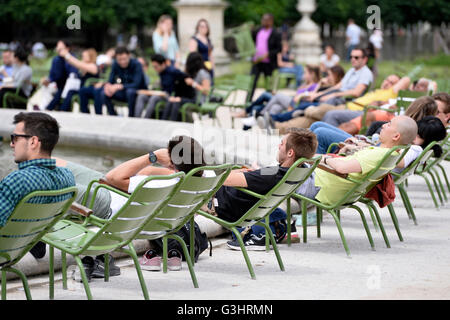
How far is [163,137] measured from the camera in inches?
464

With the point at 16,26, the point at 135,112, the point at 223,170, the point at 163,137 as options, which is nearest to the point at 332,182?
the point at 223,170

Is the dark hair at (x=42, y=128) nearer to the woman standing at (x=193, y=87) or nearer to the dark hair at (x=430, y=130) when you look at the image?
the dark hair at (x=430, y=130)

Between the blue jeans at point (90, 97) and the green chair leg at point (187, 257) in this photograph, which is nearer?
the green chair leg at point (187, 257)

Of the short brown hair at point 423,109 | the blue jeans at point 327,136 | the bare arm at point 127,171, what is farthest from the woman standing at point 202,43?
the bare arm at point 127,171

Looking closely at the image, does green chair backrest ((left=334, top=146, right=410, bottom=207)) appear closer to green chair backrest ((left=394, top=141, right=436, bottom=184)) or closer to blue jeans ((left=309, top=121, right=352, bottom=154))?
green chair backrest ((left=394, top=141, right=436, bottom=184))

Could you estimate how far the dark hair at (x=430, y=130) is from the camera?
814 centimetres

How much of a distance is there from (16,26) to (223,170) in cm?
3963

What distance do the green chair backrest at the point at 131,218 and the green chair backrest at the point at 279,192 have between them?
0.93m

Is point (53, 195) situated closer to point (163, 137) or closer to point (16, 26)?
point (163, 137)

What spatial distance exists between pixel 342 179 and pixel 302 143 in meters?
0.52

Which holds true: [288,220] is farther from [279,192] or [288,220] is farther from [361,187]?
[279,192]

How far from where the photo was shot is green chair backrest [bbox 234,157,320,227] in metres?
6.30

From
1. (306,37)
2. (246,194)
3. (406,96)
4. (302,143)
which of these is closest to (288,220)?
(246,194)

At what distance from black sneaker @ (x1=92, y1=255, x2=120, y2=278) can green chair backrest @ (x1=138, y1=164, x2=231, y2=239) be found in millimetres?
390
